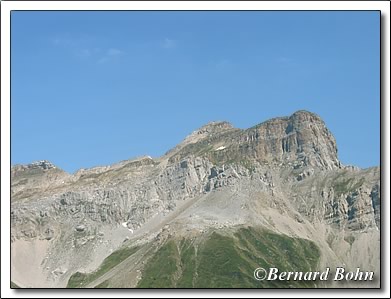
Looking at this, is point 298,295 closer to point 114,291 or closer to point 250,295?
point 250,295

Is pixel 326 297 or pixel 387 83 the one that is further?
pixel 387 83

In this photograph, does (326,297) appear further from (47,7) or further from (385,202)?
(47,7)

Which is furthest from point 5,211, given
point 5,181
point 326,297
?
point 326,297

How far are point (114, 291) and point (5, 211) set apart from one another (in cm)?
1259

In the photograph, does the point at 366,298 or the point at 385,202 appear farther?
the point at 385,202

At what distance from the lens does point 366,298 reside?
61.9 m

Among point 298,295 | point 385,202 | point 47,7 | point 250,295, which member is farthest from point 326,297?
point 47,7

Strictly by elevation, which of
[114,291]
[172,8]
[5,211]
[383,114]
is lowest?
[114,291]

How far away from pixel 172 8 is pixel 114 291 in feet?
84.7

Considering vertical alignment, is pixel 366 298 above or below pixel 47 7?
below

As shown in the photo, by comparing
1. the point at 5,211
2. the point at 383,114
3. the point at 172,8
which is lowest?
the point at 5,211

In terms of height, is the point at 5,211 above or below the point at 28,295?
above

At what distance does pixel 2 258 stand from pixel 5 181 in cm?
645

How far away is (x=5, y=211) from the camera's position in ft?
205
